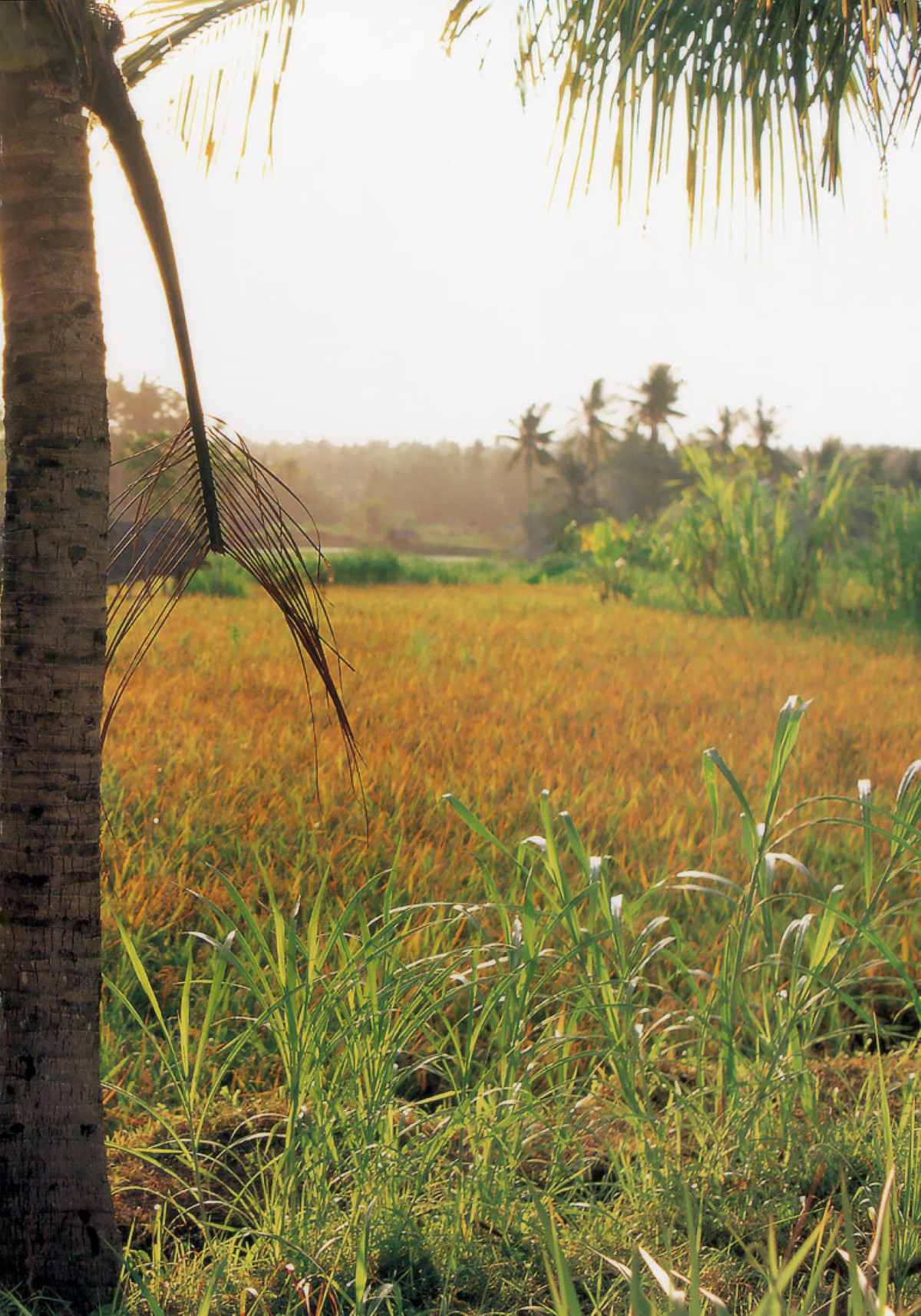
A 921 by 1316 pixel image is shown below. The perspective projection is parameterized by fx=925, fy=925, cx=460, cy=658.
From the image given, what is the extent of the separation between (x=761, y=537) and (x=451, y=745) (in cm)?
543

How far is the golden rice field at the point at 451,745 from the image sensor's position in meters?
2.34

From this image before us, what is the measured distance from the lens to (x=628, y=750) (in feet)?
11.5

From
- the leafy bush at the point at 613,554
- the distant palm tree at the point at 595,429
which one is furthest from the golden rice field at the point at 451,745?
the distant palm tree at the point at 595,429

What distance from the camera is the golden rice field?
2.34 meters

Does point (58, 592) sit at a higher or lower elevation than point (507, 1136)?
higher

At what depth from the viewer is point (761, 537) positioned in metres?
7.91

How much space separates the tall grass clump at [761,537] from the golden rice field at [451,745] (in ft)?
4.75

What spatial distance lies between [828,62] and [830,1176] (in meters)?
1.85

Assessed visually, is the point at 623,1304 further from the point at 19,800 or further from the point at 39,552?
the point at 39,552

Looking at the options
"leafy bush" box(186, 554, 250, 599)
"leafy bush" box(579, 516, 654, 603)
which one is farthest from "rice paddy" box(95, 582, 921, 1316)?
"leafy bush" box(579, 516, 654, 603)

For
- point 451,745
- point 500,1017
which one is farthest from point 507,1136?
point 451,745

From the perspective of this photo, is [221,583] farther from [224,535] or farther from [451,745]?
[224,535]

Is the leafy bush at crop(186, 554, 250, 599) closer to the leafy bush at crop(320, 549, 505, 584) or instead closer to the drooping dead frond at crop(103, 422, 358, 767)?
the leafy bush at crop(320, 549, 505, 584)

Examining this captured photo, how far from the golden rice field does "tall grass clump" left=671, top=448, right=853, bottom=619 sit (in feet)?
4.75
